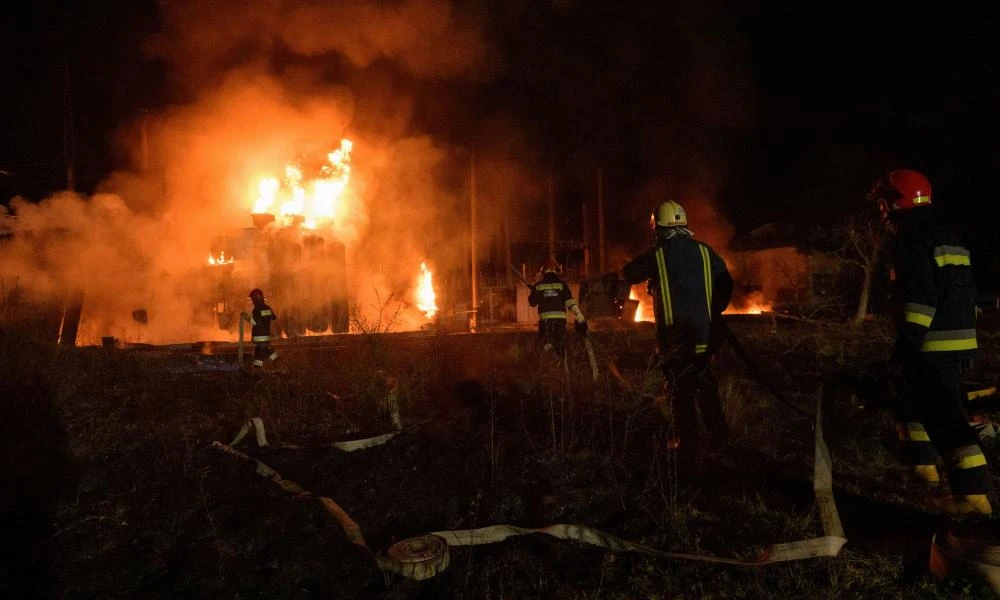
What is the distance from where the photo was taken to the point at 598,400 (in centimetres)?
570

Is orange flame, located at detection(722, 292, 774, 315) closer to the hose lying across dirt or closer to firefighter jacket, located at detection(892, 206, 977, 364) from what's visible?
firefighter jacket, located at detection(892, 206, 977, 364)

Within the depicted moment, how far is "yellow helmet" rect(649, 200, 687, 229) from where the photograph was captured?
3.95 meters

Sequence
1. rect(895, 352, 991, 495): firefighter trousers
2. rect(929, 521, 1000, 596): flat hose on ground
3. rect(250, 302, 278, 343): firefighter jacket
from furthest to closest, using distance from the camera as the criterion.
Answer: rect(250, 302, 278, 343): firefighter jacket, rect(895, 352, 991, 495): firefighter trousers, rect(929, 521, 1000, 596): flat hose on ground

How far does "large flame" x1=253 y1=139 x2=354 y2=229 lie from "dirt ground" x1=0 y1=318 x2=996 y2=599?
1220 cm

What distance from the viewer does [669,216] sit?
13.0 feet

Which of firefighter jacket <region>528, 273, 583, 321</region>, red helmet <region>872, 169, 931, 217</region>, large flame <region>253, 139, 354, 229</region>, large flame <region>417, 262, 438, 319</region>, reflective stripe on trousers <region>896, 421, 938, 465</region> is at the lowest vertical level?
reflective stripe on trousers <region>896, 421, 938, 465</region>

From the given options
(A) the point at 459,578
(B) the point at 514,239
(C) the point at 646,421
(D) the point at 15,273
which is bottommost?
(A) the point at 459,578

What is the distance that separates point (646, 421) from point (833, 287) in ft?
72.9

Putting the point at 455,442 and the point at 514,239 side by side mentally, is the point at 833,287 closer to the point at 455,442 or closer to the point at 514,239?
the point at 514,239

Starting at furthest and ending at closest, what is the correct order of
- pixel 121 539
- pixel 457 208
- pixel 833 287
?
pixel 457 208, pixel 833 287, pixel 121 539

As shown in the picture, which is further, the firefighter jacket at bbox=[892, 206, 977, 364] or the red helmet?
the red helmet

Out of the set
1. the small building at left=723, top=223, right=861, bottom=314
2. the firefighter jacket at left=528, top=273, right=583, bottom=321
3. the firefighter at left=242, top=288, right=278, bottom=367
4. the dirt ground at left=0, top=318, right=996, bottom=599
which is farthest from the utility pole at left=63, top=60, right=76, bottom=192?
the small building at left=723, top=223, right=861, bottom=314

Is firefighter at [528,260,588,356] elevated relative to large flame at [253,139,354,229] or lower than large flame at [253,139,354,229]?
lower

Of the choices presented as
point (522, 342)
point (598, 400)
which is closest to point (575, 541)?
point (598, 400)
